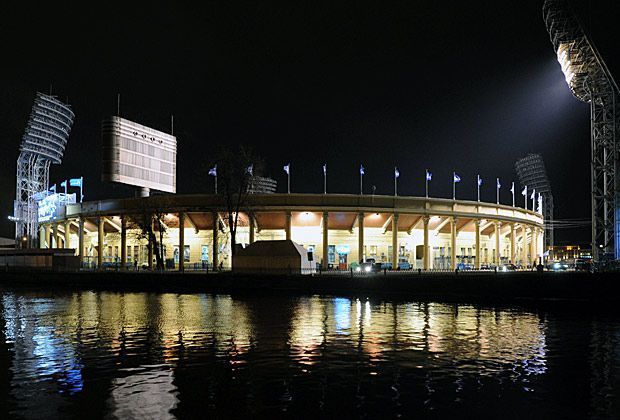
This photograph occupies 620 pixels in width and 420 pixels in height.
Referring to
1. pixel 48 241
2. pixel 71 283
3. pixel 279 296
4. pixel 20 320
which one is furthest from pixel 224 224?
pixel 20 320

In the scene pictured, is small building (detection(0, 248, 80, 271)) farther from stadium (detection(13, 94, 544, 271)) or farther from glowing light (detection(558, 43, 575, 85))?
glowing light (detection(558, 43, 575, 85))

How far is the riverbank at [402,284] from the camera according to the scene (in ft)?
148

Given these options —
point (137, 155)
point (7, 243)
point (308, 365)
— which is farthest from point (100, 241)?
point (7, 243)

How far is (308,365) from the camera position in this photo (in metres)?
20.0

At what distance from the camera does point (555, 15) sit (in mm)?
72688

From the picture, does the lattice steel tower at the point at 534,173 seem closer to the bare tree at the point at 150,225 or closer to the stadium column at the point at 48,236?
the bare tree at the point at 150,225

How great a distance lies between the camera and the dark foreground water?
48.8ft

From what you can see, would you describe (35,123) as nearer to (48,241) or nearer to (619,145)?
(48,241)

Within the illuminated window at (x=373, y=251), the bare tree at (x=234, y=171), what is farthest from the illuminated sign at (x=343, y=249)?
the bare tree at (x=234, y=171)

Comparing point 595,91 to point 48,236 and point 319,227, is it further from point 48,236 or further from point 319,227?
point 48,236

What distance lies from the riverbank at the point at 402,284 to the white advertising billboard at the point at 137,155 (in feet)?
45.5

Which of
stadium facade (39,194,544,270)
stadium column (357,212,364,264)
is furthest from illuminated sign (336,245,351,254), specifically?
stadium column (357,212,364,264)

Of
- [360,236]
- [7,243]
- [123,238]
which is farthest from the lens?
[7,243]

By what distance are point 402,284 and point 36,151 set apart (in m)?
82.3
